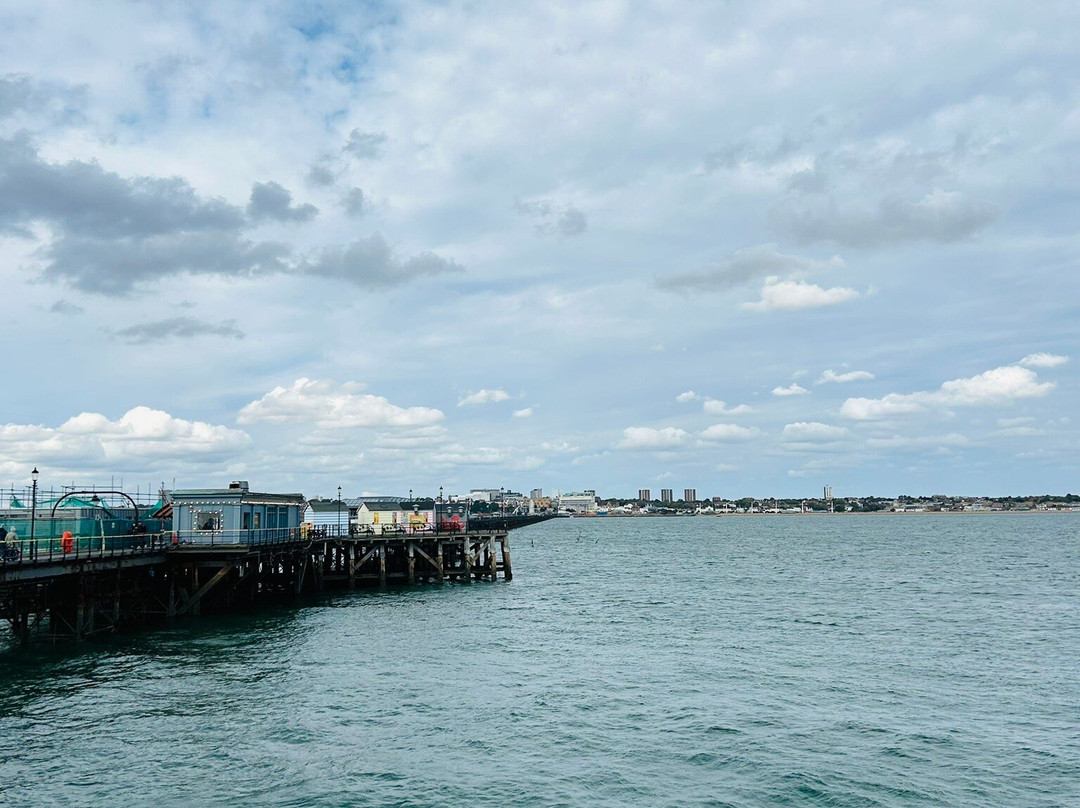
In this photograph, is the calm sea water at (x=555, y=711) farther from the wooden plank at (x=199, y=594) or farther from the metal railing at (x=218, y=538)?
the metal railing at (x=218, y=538)

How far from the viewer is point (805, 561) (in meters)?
101

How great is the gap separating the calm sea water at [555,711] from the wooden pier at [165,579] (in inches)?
87.0

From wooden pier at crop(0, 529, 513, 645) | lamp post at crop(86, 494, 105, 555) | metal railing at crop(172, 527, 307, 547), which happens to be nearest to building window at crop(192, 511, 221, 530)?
metal railing at crop(172, 527, 307, 547)

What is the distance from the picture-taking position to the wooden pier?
3625 centimetres

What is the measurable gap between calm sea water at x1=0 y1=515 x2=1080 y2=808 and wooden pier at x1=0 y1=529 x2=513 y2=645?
2.21 metres

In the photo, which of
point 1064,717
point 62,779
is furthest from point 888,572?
point 62,779

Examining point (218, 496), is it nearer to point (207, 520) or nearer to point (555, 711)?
point (207, 520)

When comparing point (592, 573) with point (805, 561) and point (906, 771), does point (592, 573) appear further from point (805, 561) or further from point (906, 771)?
point (906, 771)

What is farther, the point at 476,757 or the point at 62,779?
the point at 476,757

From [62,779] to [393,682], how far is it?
41.1 ft

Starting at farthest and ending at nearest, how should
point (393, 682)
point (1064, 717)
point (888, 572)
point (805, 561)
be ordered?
point (805, 561)
point (888, 572)
point (393, 682)
point (1064, 717)

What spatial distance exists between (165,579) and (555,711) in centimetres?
2896

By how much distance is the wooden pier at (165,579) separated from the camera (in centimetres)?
3625

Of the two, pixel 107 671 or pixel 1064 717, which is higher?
pixel 107 671
